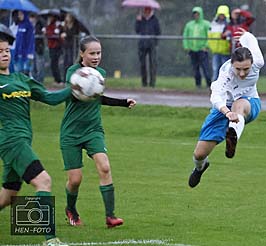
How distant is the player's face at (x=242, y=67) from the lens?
38.8 feet

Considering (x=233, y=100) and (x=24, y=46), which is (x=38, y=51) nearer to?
(x=24, y=46)

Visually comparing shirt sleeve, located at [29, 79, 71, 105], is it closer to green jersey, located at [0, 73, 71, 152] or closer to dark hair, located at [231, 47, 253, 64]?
green jersey, located at [0, 73, 71, 152]

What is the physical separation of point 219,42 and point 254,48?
1334 cm

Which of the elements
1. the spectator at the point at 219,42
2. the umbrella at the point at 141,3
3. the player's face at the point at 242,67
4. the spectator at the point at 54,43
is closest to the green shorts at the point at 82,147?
the player's face at the point at 242,67

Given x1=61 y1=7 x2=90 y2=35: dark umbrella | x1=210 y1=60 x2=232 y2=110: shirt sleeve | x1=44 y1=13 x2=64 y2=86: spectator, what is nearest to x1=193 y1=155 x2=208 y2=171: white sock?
x1=210 y1=60 x2=232 y2=110: shirt sleeve

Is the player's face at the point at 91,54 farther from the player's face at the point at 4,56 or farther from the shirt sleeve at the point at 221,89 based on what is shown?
the shirt sleeve at the point at 221,89

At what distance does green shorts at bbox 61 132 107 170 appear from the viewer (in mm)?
10797

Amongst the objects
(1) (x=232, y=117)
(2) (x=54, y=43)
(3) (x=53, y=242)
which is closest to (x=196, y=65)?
(2) (x=54, y=43)

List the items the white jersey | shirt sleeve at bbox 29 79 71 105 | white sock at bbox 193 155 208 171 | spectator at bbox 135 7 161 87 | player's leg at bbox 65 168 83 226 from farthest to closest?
spectator at bbox 135 7 161 87, white sock at bbox 193 155 208 171, the white jersey, player's leg at bbox 65 168 83 226, shirt sleeve at bbox 29 79 71 105

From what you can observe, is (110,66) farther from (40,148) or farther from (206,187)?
(206,187)

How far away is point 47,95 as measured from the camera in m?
9.73

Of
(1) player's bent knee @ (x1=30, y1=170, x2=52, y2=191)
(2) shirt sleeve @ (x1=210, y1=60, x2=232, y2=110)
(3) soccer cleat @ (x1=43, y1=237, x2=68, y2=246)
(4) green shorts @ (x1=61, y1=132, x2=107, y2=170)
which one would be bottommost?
(3) soccer cleat @ (x1=43, y1=237, x2=68, y2=246)

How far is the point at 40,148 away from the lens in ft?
59.8

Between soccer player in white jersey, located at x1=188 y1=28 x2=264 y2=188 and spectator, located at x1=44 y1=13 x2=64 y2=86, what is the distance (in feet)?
49.7
